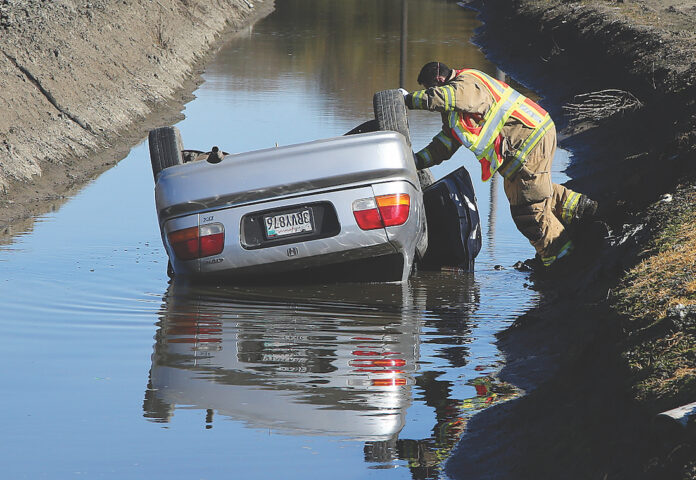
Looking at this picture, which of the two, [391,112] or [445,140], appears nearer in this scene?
[391,112]

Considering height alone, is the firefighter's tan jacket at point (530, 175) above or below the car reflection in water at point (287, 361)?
above

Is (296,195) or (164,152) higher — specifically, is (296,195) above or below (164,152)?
below

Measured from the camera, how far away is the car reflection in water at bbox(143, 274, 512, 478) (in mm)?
5797

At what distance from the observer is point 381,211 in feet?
26.2

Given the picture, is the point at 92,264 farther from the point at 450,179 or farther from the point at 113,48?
the point at 113,48

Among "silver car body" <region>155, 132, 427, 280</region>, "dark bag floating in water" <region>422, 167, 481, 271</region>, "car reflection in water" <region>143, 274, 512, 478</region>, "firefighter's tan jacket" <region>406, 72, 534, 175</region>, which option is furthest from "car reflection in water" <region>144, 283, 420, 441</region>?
"firefighter's tan jacket" <region>406, 72, 534, 175</region>

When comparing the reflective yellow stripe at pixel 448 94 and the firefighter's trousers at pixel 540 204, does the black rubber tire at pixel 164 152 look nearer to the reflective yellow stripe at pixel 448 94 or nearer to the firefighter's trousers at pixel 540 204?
the reflective yellow stripe at pixel 448 94

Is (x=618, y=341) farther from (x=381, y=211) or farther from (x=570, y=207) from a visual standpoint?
(x=570, y=207)

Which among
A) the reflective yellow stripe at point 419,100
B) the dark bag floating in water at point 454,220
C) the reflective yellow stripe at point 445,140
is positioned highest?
the reflective yellow stripe at point 419,100

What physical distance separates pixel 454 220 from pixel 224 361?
2.77 meters

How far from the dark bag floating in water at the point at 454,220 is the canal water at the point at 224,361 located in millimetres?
185

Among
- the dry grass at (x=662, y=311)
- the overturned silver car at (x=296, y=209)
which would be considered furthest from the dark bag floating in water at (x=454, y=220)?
the dry grass at (x=662, y=311)

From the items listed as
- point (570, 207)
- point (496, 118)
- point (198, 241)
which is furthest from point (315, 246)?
point (570, 207)

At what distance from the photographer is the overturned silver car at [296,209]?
7.95 meters
